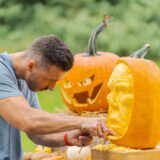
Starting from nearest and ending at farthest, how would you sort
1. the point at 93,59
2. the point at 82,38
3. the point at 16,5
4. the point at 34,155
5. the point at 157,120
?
the point at 157,120 → the point at 34,155 → the point at 93,59 → the point at 82,38 → the point at 16,5

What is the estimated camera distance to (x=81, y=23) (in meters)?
8.41

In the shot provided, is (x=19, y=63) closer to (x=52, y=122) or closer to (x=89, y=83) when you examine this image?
(x=52, y=122)

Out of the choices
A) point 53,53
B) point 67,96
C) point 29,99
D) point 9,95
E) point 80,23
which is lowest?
point 80,23

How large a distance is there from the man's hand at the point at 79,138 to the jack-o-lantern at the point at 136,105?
240 millimetres

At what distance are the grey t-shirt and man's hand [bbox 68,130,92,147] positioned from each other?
36 cm

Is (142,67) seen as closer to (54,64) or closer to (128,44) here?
(54,64)

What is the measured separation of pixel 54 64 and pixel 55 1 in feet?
21.1

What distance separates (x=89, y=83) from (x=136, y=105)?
5.20ft

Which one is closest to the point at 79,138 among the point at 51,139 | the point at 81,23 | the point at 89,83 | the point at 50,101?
the point at 51,139

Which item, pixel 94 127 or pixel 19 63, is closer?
pixel 94 127

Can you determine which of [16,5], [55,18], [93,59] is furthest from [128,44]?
[93,59]

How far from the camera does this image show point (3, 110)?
8.74 ft

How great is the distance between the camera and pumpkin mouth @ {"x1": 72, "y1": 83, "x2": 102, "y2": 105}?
178 inches

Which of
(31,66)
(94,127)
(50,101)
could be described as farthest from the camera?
(50,101)
